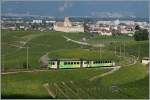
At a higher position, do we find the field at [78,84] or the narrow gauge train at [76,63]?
the narrow gauge train at [76,63]

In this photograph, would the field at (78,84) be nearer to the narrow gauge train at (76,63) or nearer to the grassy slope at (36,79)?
the grassy slope at (36,79)

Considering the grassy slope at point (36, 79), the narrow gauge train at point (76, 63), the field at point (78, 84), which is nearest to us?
the field at point (78, 84)

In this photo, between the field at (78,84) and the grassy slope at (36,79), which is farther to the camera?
the grassy slope at (36,79)

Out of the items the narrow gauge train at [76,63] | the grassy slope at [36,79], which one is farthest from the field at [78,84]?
the narrow gauge train at [76,63]

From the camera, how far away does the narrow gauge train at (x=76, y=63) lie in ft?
70.6

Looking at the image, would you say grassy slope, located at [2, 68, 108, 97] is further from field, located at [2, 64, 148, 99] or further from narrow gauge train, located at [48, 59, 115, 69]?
narrow gauge train, located at [48, 59, 115, 69]

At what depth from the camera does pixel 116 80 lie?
1933cm

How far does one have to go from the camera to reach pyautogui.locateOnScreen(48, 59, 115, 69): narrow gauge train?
70.6 ft

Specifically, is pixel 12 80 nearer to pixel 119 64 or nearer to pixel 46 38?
pixel 119 64

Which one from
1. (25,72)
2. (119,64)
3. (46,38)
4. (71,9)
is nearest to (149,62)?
(119,64)

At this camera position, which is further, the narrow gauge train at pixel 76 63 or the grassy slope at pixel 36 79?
the narrow gauge train at pixel 76 63

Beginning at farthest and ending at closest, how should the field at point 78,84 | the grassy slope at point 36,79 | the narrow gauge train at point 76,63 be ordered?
the narrow gauge train at point 76,63 < the grassy slope at point 36,79 < the field at point 78,84

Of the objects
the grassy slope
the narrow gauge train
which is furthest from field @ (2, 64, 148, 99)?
the narrow gauge train

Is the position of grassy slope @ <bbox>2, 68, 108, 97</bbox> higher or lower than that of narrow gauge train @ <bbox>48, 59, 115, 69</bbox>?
lower
